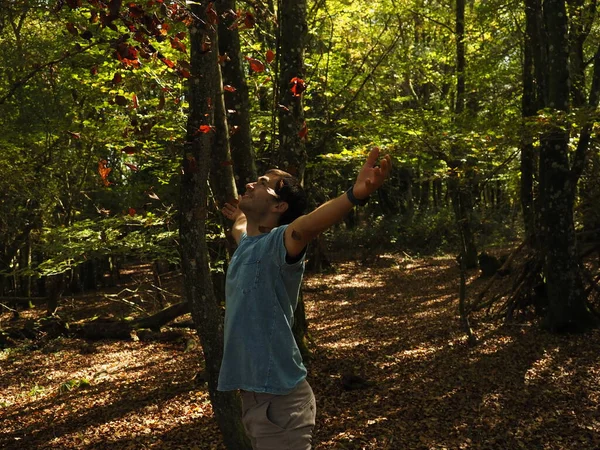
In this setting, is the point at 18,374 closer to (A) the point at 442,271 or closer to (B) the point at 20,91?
(B) the point at 20,91

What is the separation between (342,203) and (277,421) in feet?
3.65

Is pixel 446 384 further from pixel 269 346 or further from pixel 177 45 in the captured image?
pixel 177 45

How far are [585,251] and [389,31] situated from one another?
12.5m

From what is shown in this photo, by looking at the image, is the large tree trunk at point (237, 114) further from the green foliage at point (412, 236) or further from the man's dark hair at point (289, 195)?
the green foliage at point (412, 236)

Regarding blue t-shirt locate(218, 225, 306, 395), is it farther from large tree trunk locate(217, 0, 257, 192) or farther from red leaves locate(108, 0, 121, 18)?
large tree trunk locate(217, 0, 257, 192)

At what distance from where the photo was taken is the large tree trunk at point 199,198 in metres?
4.19

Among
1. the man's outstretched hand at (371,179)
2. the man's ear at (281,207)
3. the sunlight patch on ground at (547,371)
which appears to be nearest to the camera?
the man's outstretched hand at (371,179)

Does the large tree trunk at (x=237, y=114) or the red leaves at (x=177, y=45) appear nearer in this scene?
the red leaves at (x=177, y=45)

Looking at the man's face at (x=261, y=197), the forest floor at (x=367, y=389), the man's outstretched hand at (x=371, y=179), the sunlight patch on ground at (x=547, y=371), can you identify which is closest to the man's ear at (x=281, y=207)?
the man's face at (x=261, y=197)

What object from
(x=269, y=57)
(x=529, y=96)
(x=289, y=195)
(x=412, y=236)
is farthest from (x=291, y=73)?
(x=412, y=236)

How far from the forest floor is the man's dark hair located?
3749 millimetres

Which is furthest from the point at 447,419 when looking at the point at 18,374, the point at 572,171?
the point at 18,374

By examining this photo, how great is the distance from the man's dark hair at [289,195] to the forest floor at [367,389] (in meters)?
3.75

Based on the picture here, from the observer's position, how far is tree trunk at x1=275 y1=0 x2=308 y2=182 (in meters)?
8.02
